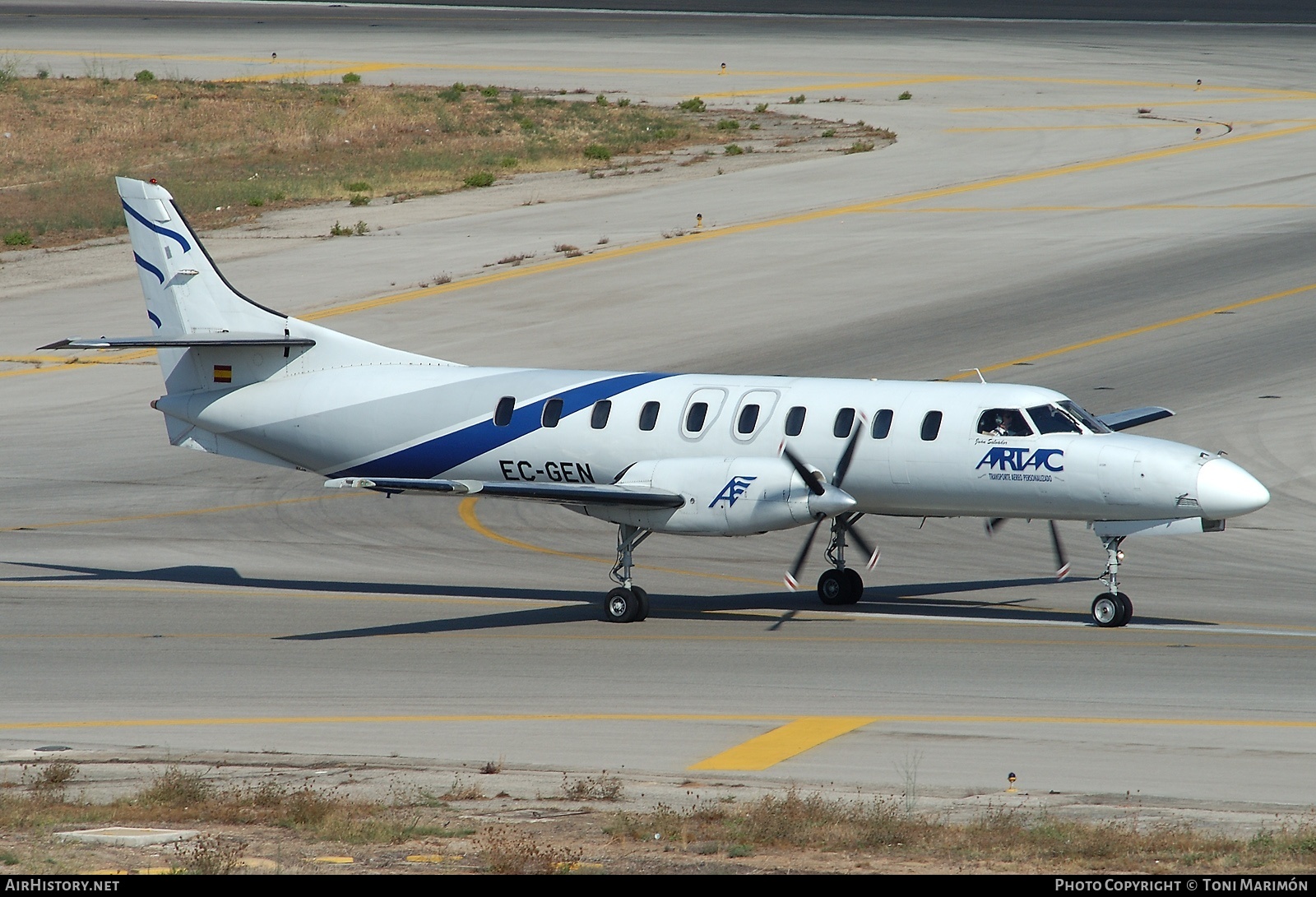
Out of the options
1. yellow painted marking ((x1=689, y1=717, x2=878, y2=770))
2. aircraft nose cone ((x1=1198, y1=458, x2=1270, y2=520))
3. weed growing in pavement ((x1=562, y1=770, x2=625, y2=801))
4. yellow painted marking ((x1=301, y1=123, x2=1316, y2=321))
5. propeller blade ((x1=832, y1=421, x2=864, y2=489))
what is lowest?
weed growing in pavement ((x1=562, y1=770, x2=625, y2=801))

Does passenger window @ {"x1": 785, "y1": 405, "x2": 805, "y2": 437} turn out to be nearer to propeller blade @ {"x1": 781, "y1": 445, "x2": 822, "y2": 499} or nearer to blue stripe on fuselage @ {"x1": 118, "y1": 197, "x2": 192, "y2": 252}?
propeller blade @ {"x1": 781, "y1": 445, "x2": 822, "y2": 499}

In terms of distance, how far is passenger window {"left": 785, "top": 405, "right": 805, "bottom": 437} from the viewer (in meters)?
24.1

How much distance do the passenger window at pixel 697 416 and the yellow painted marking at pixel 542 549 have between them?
4.01 meters

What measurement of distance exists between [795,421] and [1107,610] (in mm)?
5243

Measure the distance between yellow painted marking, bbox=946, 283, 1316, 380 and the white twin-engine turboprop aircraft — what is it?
49.8 ft

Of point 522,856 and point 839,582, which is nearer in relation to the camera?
point 522,856

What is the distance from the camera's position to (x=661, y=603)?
26000 millimetres

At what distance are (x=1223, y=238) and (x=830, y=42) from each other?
151ft

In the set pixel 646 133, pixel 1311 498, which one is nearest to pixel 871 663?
pixel 1311 498

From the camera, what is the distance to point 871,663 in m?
21.1

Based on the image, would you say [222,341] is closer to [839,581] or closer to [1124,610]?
[839,581]

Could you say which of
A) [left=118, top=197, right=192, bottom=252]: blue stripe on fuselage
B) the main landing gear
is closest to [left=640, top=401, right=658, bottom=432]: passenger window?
the main landing gear

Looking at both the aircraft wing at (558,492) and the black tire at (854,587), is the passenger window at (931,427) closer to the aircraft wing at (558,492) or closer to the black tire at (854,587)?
the black tire at (854,587)

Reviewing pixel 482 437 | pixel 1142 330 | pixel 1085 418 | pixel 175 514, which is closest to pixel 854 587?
pixel 1085 418
